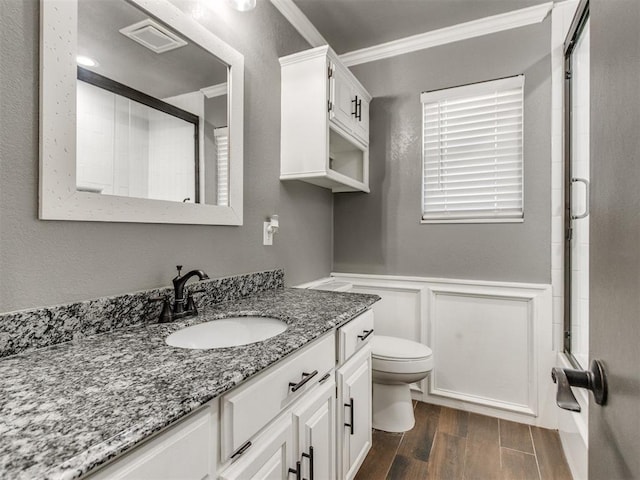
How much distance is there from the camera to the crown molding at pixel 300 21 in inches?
77.0

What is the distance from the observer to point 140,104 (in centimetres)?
118

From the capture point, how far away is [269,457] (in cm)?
87

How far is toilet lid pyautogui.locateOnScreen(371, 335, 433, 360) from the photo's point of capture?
6.35 ft

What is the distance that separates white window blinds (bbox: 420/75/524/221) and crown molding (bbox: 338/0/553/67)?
33cm

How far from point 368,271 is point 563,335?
1.24 metres

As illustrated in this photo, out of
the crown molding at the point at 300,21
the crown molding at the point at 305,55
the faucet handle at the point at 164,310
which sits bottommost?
the faucet handle at the point at 164,310

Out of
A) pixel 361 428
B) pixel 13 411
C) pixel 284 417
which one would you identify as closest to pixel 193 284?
pixel 284 417

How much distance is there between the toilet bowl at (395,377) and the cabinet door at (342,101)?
4.49ft

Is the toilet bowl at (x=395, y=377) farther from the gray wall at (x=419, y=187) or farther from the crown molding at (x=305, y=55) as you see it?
the crown molding at (x=305, y=55)

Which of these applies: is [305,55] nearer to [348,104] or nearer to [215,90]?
[348,104]

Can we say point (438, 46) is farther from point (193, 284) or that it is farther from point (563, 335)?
point (193, 284)

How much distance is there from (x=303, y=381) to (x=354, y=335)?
0.46 m

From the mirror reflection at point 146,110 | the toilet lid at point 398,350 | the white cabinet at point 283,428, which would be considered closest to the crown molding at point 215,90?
the mirror reflection at point 146,110

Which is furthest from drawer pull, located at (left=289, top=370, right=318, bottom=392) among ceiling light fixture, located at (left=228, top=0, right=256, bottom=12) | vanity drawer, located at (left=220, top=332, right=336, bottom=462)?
ceiling light fixture, located at (left=228, top=0, right=256, bottom=12)
